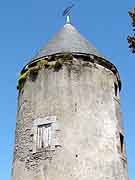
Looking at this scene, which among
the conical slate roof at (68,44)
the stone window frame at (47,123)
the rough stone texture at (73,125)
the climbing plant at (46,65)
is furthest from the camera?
the conical slate roof at (68,44)

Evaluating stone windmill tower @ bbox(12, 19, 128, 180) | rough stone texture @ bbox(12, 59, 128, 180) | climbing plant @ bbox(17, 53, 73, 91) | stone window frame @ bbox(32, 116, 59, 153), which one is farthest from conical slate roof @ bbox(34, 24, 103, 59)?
stone window frame @ bbox(32, 116, 59, 153)

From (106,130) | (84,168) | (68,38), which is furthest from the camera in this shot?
(68,38)

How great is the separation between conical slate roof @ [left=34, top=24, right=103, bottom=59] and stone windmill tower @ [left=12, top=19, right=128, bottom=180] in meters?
0.05

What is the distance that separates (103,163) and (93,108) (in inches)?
87.5

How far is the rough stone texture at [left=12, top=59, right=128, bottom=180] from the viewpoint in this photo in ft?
40.6

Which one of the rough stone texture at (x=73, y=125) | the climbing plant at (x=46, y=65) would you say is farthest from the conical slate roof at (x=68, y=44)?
the rough stone texture at (x=73, y=125)

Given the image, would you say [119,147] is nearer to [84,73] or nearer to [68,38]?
[84,73]

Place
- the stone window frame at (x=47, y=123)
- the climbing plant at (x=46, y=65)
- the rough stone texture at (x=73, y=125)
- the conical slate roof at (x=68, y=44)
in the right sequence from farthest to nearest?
1. the conical slate roof at (x=68, y=44)
2. the climbing plant at (x=46, y=65)
3. the stone window frame at (x=47, y=123)
4. the rough stone texture at (x=73, y=125)

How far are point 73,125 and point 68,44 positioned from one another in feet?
13.6

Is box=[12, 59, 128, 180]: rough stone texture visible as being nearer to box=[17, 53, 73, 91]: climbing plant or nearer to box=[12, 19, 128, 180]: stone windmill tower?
box=[12, 19, 128, 180]: stone windmill tower

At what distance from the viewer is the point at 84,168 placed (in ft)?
40.1

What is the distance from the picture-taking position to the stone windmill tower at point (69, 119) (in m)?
12.4

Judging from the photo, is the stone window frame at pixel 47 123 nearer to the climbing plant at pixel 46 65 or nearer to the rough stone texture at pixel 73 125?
the rough stone texture at pixel 73 125

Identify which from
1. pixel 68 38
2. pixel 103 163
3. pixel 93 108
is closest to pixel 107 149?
pixel 103 163
